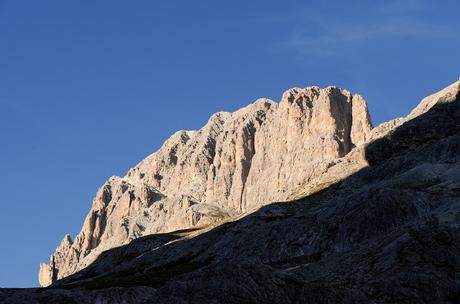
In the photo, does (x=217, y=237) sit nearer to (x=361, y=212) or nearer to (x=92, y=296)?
(x=361, y=212)

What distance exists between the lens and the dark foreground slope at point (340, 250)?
52.6 metres

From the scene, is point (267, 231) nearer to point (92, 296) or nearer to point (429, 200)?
point (429, 200)

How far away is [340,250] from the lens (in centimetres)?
10212

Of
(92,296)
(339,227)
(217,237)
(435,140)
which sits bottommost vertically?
(92,296)

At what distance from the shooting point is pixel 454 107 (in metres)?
183

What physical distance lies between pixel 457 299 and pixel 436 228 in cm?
1064

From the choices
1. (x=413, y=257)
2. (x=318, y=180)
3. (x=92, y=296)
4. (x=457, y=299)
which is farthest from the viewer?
(x=318, y=180)

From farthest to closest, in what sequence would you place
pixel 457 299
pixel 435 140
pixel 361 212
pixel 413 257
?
pixel 435 140 → pixel 361 212 → pixel 413 257 → pixel 457 299

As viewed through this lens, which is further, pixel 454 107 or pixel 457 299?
pixel 454 107

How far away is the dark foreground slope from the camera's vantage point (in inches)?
2072

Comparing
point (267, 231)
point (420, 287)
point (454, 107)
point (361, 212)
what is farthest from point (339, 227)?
point (454, 107)

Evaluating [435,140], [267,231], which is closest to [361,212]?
[267,231]

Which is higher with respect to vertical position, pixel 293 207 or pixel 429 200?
pixel 293 207

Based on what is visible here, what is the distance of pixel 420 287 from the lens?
5650 cm
